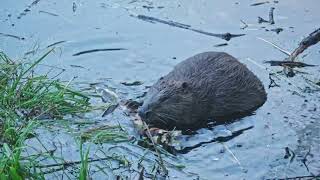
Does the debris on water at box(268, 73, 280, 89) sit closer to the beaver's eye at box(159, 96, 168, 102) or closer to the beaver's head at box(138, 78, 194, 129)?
the beaver's head at box(138, 78, 194, 129)

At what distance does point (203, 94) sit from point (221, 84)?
19 cm

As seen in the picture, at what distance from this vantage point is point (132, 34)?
21.0 feet

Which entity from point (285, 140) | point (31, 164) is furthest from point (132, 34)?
point (31, 164)

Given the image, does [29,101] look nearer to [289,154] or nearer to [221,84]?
[221,84]

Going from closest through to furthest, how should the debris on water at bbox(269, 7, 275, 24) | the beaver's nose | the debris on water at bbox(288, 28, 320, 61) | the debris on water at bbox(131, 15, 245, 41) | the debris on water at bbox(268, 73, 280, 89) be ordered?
the beaver's nose
the debris on water at bbox(268, 73, 280, 89)
the debris on water at bbox(288, 28, 320, 61)
the debris on water at bbox(131, 15, 245, 41)
the debris on water at bbox(269, 7, 275, 24)

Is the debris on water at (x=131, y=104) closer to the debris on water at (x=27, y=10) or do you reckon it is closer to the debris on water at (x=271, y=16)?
the debris on water at (x=271, y=16)

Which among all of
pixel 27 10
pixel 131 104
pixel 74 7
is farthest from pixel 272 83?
pixel 27 10

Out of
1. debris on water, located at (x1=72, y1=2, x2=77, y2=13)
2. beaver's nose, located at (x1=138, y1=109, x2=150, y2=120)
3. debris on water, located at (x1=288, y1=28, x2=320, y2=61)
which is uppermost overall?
debris on water, located at (x1=288, y1=28, x2=320, y2=61)

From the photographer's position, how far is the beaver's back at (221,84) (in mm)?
4918

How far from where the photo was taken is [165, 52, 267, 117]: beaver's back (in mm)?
4918

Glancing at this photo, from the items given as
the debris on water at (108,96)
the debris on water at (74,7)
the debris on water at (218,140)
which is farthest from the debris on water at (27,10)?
the debris on water at (218,140)

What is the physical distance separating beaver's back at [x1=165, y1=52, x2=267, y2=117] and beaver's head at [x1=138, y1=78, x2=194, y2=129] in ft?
0.33

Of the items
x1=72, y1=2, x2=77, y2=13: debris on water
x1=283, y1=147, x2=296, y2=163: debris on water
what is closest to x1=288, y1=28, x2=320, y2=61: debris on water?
x1=283, y1=147, x2=296, y2=163: debris on water

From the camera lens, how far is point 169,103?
478cm
